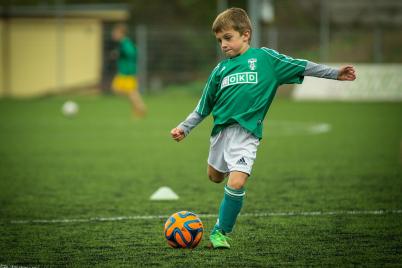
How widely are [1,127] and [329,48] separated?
16.7 metres

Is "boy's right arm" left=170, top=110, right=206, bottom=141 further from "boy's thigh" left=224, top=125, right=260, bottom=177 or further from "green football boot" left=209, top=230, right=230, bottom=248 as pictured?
"green football boot" left=209, top=230, right=230, bottom=248

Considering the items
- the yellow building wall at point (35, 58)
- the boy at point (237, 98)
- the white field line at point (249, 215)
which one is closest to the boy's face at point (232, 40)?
the boy at point (237, 98)

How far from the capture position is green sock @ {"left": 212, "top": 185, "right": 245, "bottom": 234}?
547 cm

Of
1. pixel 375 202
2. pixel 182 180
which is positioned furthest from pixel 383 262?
pixel 182 180

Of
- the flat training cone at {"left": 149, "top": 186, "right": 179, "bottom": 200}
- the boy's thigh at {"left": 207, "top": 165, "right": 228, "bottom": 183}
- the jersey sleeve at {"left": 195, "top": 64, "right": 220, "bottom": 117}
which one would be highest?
the jersey sleeve at {"left": 195, "top": 64, "right": 220, "bottom": 117}

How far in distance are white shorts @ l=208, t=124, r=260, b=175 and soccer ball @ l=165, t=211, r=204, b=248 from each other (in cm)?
46

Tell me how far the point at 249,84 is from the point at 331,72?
1.93ft

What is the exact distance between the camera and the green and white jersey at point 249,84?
562 centimetres

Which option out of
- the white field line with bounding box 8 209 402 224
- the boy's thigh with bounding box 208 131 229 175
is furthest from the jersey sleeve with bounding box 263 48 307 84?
the white field line with bounding box 8 209 402 224

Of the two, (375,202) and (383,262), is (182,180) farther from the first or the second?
(383,262)

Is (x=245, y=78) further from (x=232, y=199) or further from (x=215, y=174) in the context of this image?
(x=232, y=199)

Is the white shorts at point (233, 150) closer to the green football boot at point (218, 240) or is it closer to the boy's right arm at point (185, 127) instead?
Answer: the boy's right arm at point (185, 127)

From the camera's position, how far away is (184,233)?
17.9 feet

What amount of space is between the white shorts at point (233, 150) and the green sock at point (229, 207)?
6.1 inches
